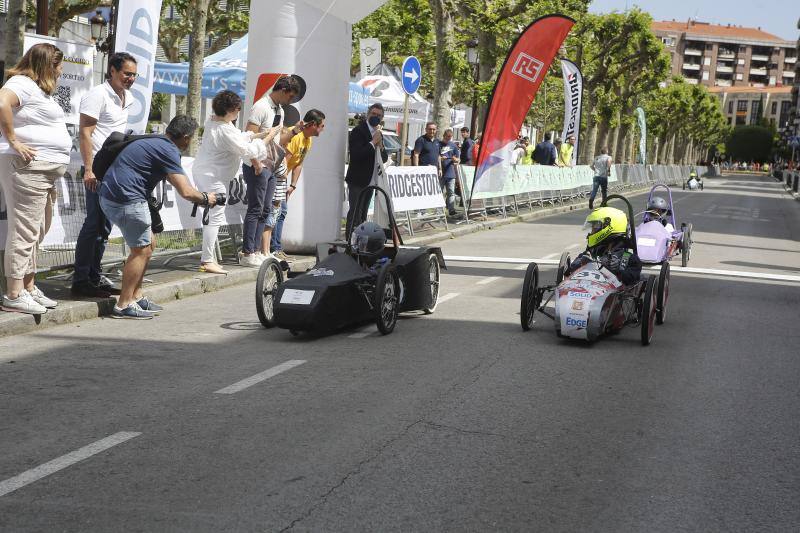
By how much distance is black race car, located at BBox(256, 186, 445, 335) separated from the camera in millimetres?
8508

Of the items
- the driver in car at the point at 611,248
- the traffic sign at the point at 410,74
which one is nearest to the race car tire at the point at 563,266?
the driver in car at the point at 611,248

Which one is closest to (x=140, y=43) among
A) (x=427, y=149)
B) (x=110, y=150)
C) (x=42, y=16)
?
(x=110, y=150)

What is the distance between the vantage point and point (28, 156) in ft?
27.4

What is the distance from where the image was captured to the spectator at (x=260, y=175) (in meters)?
12.4

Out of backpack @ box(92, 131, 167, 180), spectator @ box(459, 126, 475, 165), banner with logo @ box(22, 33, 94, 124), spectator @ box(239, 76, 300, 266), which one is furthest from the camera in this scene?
spectator @ box(459, 126, 475, 165)

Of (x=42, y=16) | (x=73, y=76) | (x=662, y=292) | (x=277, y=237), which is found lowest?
(x=277, y=237)

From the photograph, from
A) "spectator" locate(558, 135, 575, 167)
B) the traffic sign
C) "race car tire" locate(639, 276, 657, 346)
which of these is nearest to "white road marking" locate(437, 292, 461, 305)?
"race car tire" locate(639, 276, 657, 346)

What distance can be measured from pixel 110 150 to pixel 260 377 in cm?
312

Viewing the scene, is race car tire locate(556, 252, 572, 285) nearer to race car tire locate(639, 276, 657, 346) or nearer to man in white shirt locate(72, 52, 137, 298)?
race car tire locate(639, 276, 657, 346)

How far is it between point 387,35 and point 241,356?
1649 inches

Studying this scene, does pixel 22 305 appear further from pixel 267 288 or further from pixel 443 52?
pixel 443 52

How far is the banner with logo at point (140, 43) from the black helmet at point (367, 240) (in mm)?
3466

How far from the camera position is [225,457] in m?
5.23

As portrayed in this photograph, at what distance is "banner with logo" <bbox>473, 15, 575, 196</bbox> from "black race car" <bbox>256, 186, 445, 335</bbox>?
40.0 ft
